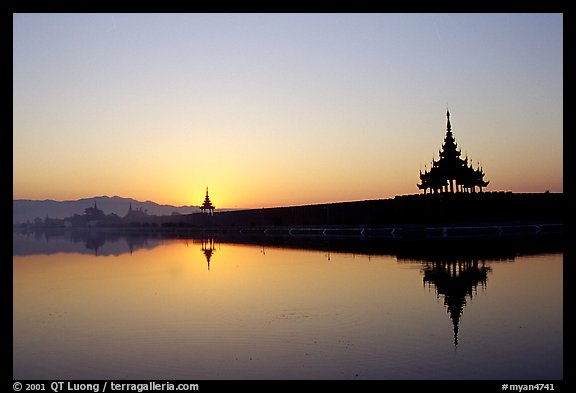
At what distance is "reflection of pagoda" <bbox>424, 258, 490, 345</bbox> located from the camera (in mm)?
15805

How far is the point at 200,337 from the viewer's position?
42.6 feet

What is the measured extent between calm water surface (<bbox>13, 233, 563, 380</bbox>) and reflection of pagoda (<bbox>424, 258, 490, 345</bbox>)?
0.04 meters

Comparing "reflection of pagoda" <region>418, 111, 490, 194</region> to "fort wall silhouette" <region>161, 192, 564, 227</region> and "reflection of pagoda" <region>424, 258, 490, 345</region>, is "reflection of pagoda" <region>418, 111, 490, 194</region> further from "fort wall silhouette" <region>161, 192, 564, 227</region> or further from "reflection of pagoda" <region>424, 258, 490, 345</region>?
"reflection of pagoda" <region>424, 258, 490, 345</region>

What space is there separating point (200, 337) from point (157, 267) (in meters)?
19.8

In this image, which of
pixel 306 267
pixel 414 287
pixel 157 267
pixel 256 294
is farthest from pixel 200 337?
pixel 157 267

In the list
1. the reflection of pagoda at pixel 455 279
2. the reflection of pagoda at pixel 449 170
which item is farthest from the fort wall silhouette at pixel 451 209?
the reflection of pagoda at pixel 455 279

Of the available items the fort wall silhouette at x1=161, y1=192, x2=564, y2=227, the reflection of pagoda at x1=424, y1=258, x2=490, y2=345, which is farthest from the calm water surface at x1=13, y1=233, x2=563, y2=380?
the fort wall silhouette at x1=161, y1=192, x2=564, y2=227

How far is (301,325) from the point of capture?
13.9 meters

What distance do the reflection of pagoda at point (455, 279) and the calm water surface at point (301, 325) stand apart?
43mm

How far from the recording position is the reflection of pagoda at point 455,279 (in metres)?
15.8

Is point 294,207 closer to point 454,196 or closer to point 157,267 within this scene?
point 454,196

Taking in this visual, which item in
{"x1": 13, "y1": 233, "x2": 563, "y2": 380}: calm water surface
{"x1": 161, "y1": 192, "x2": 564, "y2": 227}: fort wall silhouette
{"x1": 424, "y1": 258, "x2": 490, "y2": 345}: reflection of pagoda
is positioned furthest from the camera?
{"x1": 161, "y1": 192, "x2": 564, "y2": 227}: fort wall silhouette

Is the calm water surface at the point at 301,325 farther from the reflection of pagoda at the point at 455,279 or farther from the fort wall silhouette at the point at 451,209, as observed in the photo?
the fort wall silhouette at the point at 451,209

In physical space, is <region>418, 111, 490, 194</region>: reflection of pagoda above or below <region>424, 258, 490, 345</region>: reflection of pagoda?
above
